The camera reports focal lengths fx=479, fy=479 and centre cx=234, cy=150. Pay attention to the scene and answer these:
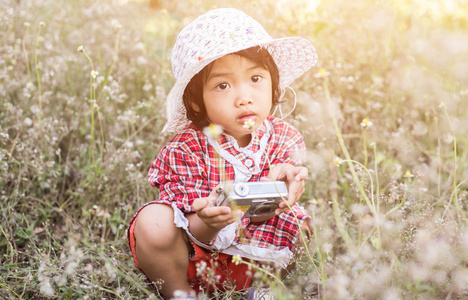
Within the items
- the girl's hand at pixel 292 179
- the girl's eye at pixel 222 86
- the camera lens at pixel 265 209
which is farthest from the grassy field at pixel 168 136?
the girl's eye at pixel 222 86

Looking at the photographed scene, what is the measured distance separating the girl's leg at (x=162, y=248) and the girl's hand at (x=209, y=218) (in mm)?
81

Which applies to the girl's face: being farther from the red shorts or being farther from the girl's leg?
the red shorts

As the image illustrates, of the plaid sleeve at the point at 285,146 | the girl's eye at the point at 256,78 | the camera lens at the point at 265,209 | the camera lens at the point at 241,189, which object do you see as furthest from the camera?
the plaid sleeve at the point at 285,146

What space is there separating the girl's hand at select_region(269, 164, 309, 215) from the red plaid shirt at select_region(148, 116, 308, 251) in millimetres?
118

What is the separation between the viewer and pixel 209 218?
1900mm

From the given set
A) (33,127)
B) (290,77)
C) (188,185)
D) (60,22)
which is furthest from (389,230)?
(60,22)

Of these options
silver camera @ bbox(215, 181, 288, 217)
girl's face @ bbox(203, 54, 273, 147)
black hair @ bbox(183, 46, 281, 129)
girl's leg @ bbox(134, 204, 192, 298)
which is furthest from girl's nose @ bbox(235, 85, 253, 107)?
girl's leg @ bbox(134, 204, 192, 298)

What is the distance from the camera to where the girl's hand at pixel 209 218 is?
1.84 metres

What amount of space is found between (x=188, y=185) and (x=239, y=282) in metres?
0.52

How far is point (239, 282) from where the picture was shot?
227 centimetres

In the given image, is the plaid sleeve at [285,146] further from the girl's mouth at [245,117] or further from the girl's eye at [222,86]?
the girl's eye at [222,86]

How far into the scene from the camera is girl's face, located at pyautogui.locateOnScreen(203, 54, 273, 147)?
2.08 metres

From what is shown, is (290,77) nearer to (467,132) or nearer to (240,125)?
(240,125)

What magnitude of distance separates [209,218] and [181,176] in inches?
14.9
